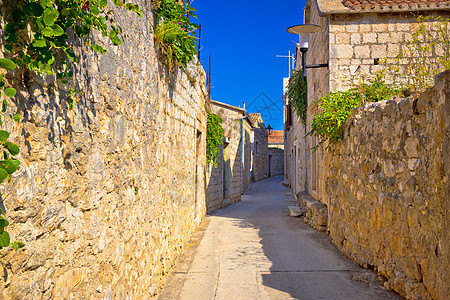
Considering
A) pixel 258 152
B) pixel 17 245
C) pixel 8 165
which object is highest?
pixel 258 152

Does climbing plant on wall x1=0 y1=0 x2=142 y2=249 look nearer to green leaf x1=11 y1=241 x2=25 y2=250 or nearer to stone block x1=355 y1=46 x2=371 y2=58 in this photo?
green leaf x1=11 y1=241 x2=25 y2=250

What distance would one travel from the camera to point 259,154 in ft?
84.4

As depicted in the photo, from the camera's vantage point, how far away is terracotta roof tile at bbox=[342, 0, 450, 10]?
6.73m

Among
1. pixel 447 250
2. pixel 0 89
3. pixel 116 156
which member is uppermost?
pixel 0 89

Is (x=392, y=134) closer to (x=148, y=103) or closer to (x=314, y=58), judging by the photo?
(x=148, y=103)

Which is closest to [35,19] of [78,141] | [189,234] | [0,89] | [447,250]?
[0,89]

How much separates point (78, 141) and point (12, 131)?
1.85 ft

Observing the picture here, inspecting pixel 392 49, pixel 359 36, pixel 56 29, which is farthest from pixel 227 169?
pixel 56 29

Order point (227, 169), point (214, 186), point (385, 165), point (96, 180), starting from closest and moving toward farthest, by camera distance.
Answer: point (96, 180) < point (385, 165) < point (214, 186) < point (227, 169)

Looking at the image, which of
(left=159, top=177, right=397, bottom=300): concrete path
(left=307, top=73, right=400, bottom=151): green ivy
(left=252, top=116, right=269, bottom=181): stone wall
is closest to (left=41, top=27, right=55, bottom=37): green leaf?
(left=159, top=177, right=397, bottom=300): concrete path

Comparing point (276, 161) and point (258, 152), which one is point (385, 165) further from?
point (276, 161)

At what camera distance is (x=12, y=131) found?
133 cm

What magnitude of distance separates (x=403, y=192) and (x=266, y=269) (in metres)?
1.98

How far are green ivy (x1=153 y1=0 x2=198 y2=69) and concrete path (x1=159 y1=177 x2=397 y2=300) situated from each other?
250 cm
